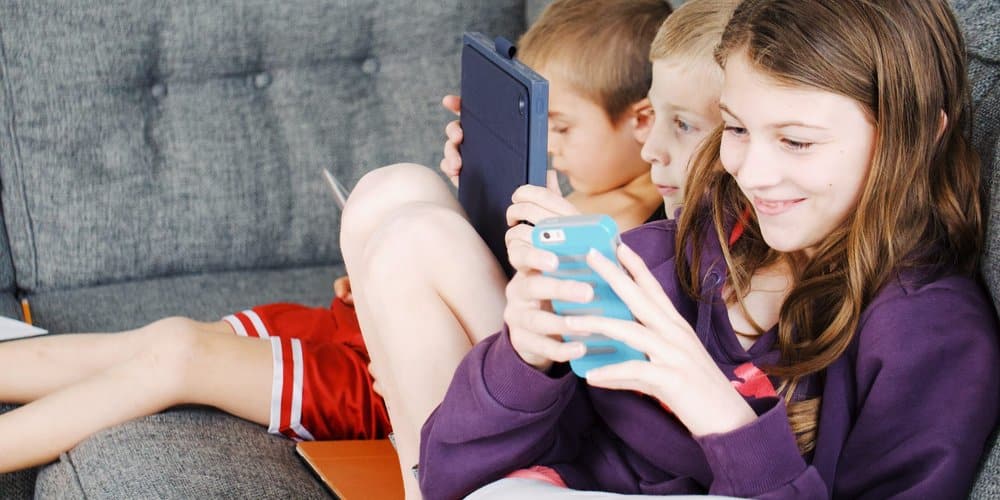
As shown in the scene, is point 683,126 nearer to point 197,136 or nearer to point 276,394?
point 276,394

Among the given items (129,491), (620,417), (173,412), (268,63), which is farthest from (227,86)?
(620,417)

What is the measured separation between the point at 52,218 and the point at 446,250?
3.16 ft

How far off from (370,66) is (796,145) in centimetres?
116

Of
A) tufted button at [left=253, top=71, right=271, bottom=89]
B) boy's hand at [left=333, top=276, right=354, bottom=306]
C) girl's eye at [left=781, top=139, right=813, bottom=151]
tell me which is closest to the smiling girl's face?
girl's eye at [left=781, top=139, right=813, bottom=151]

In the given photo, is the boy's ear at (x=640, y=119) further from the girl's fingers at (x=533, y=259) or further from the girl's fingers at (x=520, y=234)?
the girl's fingers at (x=533, y=259)

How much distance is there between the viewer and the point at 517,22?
7.04 ft

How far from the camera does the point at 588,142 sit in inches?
66.6

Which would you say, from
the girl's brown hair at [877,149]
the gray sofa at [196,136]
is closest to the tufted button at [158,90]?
the gray sofa at [196,136]

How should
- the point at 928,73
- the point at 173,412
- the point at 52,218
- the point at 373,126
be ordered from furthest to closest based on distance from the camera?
the point at 373,126 < the point at 52,218 < the point at 173,412 < the point at 928,73

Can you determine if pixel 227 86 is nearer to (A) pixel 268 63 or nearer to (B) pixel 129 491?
(A) pixel 268 63

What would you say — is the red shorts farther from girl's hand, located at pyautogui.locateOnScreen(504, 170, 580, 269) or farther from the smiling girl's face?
the smiling girl's face

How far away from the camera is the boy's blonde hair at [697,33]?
1.39 m

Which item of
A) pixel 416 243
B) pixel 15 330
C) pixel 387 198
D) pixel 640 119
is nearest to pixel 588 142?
pixel 640 119

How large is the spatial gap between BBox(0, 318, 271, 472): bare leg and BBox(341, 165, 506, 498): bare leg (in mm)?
324
